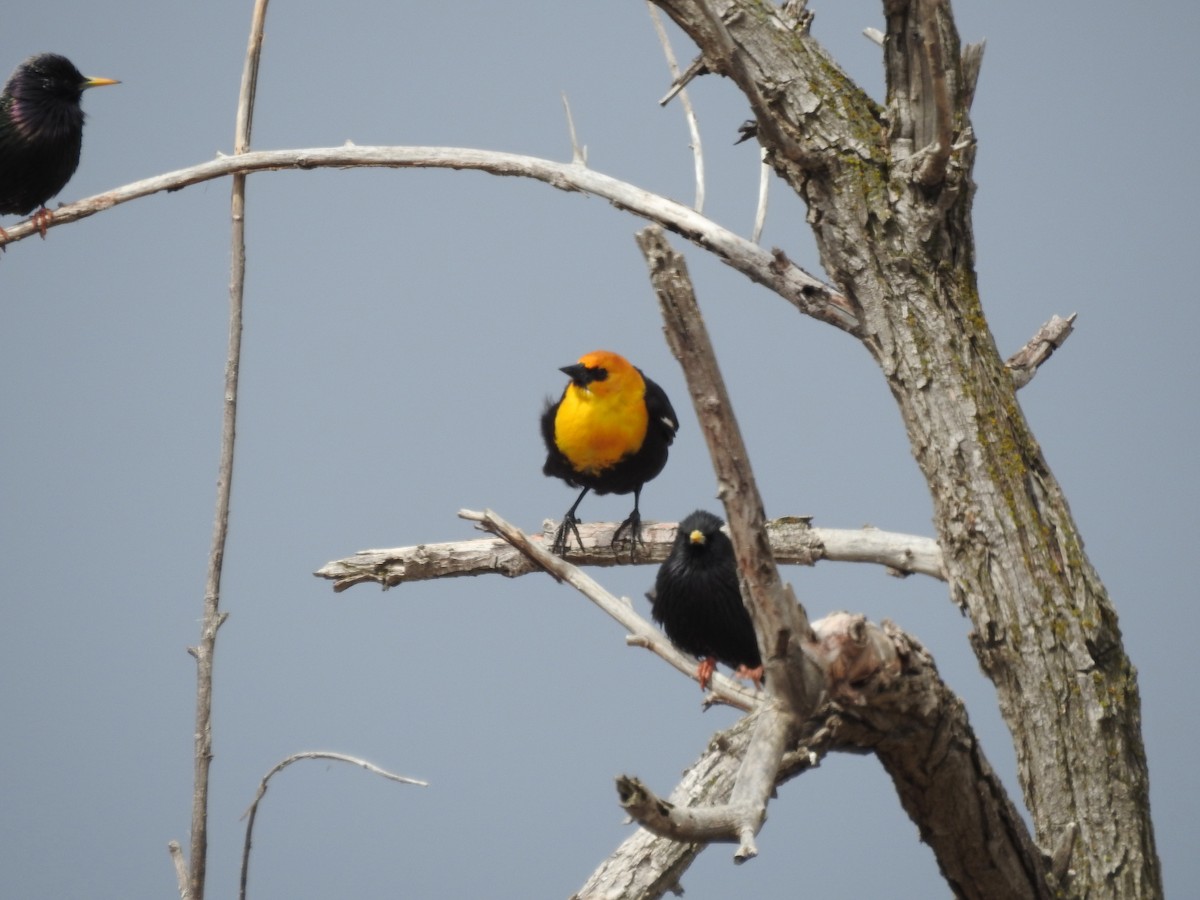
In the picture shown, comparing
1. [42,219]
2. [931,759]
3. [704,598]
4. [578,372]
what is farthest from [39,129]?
[931,759]

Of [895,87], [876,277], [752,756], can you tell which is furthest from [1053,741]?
[895,87]

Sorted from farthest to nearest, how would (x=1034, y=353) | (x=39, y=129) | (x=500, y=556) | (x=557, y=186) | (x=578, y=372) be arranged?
(x=39, y=129) < (x=578, y=372) < (x=500, y=556) < (x=557, y=186) < (x=1034, y=353)

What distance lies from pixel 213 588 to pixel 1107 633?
7.31 ft

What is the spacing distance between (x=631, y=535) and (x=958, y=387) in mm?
1702

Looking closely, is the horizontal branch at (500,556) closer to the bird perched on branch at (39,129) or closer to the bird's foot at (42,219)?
the bird's foot at (42,219)

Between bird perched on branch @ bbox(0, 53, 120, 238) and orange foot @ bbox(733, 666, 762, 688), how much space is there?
10.5ft

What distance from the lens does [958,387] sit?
11.2ft

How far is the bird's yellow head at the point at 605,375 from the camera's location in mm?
4696

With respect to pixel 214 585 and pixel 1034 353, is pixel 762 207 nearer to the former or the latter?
pixel 1034 353

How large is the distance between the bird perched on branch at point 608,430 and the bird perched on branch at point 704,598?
0.48 m

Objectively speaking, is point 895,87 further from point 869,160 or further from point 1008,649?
point 1008,649

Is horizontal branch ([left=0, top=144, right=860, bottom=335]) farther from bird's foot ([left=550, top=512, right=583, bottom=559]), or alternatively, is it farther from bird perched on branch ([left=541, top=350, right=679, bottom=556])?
bird's foot ([left=550, top=512, right=583, bottom=559])

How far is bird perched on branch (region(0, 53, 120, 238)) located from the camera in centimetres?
525

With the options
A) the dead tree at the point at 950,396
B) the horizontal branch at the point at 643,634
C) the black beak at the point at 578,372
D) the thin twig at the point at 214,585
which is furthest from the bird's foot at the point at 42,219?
the horizontal branch at the point at 643,634
